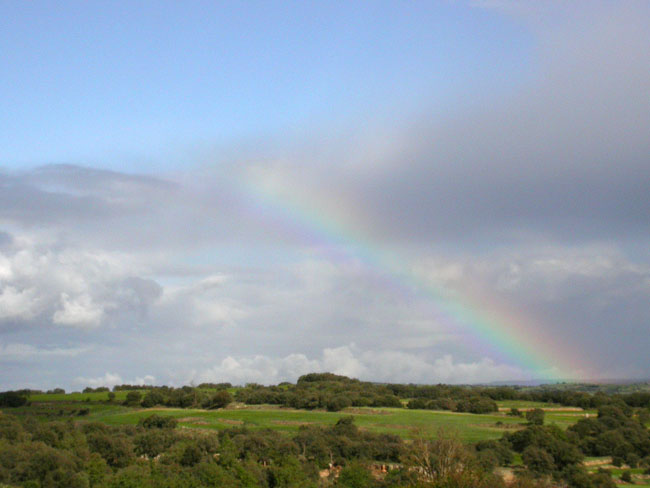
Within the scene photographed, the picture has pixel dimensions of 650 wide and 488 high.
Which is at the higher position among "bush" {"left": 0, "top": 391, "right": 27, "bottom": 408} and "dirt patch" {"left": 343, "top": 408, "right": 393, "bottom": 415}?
"bush" {"left": 0, "top": 391, "right": 27, "bottom": 408}

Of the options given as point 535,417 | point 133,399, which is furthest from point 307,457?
point 133,399

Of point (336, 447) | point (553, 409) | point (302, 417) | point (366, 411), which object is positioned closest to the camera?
point (336, 447)

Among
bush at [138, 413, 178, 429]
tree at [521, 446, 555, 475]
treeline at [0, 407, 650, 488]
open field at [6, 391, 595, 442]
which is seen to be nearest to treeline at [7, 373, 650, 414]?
open field at [6, 391, 595, 442]

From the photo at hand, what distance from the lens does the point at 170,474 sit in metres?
69.6

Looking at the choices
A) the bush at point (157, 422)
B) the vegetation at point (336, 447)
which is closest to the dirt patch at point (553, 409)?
the vegetation at point (336, 447)

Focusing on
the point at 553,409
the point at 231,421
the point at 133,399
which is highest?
the point at 133,399

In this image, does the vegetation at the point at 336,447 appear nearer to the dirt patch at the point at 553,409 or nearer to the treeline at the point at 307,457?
the treeline at the point at 307,457

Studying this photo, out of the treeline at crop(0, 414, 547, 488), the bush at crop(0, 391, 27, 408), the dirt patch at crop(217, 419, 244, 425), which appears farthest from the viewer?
the bush at crop(0, 391, 27, 408)

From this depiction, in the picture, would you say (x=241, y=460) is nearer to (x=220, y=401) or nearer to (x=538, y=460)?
(x=538, y=460)

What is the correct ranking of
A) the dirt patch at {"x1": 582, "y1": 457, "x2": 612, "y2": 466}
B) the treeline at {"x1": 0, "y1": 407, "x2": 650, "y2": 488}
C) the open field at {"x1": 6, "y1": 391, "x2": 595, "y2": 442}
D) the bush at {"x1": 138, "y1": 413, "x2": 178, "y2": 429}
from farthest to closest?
the bush at {"x1": 138, "y1": 413, "x2": 178, "y2": 429} < the open field at {"x1": 6, "y1": 391, "x2": 595, "y2": 442} < the dirt patch at {"x1": 582, "y1": 457, "x2": 612, "y2": 466} < the treeline at {"x1": 0, "y1": 407, "x2": 650, "y2": 488}

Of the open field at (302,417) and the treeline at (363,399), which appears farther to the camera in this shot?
the treeline at (363,399)

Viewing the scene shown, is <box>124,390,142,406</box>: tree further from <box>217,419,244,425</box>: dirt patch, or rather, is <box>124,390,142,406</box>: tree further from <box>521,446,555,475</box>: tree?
<box>521,446,555,475</box>: tree

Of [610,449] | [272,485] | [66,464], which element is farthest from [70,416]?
[610,449]

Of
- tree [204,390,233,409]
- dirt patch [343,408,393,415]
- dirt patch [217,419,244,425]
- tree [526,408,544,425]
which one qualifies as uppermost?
tree [204,390,233,409]
